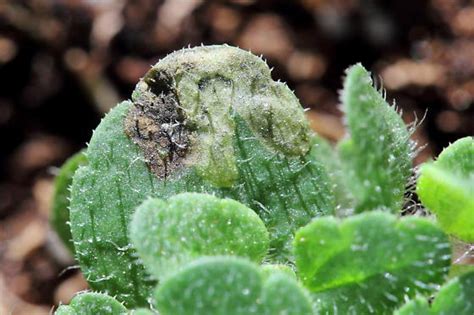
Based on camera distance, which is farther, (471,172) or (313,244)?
(471,172)

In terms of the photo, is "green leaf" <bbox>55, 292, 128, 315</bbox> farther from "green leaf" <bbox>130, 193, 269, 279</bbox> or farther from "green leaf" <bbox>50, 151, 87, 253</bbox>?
"green leaf" <bbox>50, 151, 87, 253</bbox>

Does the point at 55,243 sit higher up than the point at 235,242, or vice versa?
the point at 55,243

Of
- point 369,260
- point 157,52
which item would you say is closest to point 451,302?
point 369,260

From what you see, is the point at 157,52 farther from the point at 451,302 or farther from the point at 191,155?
the point at 451,302

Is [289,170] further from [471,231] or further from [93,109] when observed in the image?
[93,109]

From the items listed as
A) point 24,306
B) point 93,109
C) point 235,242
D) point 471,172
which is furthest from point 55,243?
point 471,172

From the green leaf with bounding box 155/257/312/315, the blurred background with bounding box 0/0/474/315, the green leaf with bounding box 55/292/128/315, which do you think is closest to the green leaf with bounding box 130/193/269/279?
the green leaf with bounding box 155/257/312/315

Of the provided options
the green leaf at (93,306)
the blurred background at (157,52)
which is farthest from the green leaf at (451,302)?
the blurred background at (157,52)
